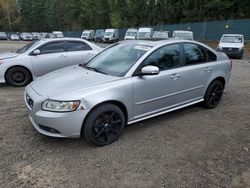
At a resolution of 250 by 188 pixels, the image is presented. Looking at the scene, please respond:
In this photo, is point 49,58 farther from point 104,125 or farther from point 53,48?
point 104,125

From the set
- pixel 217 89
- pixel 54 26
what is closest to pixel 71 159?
pixel 217 89

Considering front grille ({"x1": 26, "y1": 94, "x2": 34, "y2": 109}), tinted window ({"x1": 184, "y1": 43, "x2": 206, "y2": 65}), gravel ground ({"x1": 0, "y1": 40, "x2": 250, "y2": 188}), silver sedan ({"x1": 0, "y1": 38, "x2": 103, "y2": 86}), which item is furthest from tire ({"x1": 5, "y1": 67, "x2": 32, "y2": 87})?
tinted window ({"x1": 184, "y1": 43, "x2": 206, "y2": 65})

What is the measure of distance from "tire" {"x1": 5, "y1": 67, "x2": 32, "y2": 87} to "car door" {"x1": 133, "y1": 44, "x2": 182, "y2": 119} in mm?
4713

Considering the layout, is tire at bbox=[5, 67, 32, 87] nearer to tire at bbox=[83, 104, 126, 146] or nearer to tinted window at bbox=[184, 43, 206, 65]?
tire at bbox=[83, 104, 126, 146]

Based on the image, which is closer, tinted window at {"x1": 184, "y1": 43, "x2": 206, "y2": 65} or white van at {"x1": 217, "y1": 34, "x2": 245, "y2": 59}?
tinted window at {"x1": 184, "y1": 43, "x2": 206, "y2": 65}

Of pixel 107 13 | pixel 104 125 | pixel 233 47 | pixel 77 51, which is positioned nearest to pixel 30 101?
pixel 104 125

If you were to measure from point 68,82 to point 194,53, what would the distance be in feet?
8.56

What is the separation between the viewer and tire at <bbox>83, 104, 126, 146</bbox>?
392 centimetres

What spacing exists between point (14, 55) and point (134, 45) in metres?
4.46

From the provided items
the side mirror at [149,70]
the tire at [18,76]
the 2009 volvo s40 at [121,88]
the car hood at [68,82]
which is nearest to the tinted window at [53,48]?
the tire at [18,76]

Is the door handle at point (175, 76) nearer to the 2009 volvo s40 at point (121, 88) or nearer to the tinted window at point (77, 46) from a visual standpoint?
the 2009 volvo s40 at point (121, 88)

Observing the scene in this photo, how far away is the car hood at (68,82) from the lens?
4.00m

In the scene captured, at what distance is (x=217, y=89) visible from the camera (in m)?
5.94

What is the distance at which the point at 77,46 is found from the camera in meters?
8.69
